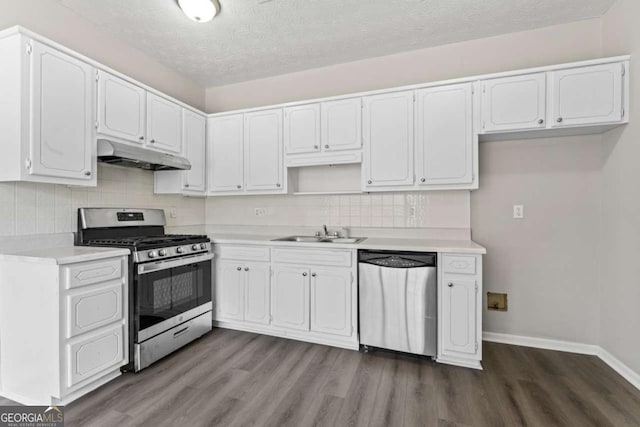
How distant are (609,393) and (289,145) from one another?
3.16 meters

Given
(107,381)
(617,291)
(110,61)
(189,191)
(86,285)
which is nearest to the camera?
(86,285)

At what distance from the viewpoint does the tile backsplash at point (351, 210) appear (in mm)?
2918

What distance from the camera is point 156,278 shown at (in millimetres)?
2391

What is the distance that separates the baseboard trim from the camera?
2.23m

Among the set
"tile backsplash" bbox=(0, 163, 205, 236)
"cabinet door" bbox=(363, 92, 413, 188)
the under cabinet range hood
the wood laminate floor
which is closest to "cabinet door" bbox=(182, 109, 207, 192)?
the under cabinet range hood

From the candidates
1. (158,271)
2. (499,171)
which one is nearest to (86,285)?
(158,271)

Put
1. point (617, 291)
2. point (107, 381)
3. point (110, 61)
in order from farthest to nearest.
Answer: point (110, 61)
point (617, 291)
point (107, 381)

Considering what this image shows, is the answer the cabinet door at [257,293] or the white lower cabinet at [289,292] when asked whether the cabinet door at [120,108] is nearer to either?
the white lower cabinet at [289,292]

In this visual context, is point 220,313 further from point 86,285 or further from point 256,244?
point 86,285

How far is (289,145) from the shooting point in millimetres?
Answer: 3121

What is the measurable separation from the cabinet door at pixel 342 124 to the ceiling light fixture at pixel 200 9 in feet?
3.93

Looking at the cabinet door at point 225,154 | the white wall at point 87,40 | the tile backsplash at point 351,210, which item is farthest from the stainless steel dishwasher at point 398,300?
the white wall at point 87,40

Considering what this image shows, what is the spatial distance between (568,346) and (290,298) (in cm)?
248

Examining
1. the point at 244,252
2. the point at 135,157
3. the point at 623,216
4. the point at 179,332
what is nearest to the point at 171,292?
the point at 179,332
